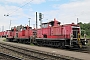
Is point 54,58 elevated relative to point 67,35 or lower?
lower

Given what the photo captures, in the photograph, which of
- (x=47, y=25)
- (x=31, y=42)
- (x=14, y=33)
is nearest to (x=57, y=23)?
(x=47, y=25)

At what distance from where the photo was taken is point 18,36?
1346 inches

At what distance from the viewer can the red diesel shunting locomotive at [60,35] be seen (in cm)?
1778

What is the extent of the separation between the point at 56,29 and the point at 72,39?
3.22 meters

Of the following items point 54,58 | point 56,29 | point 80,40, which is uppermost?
point 56,29

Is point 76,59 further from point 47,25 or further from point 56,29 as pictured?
point 47,25

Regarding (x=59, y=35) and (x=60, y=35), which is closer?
(x=60, y=35)

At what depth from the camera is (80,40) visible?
58.6 feet

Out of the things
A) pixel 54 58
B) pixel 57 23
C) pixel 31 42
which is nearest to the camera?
pixel 54 58

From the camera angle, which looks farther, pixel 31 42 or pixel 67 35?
pixel 31 42

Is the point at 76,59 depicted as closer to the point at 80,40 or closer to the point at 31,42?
the point at 80,40

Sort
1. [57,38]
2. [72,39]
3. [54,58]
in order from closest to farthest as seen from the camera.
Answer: [54,58] < [72,39] < [57,38]

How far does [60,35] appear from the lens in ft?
64.4

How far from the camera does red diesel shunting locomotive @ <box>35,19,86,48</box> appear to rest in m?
17.8
